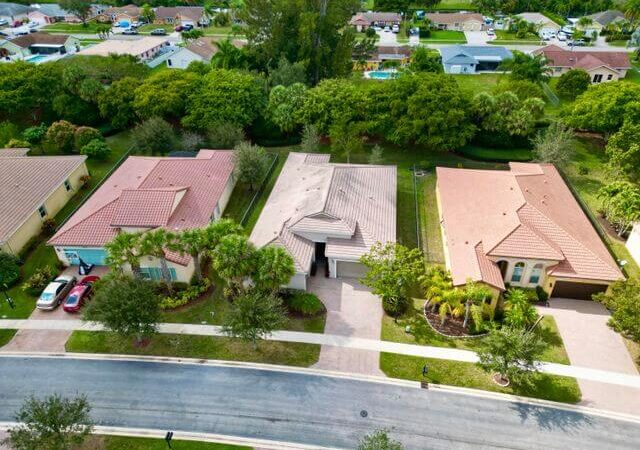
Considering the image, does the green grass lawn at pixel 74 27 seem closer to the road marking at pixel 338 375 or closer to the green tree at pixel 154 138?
the green tree at pixel 154 138

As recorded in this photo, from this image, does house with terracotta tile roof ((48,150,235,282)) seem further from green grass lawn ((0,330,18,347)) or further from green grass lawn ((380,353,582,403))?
green grass lawn ((380,353,582,403))

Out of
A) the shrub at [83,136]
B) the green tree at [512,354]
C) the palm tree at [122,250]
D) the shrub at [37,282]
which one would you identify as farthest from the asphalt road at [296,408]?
the shrub at [83,136]

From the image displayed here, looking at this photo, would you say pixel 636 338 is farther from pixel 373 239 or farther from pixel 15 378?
pixel 15 378

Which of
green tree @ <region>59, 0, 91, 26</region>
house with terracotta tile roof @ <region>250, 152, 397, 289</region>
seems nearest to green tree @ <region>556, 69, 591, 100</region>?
house with terracotta tile roof @ <region>250, 152, 397, 289</region>

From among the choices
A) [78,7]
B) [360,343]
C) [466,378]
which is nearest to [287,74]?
[360,343]

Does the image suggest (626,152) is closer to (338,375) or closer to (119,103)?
(338,375)

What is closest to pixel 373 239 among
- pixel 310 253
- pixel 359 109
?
pixel 310 253

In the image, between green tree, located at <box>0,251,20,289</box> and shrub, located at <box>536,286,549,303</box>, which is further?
green tree, located at <box>0,251,20,289</box>
